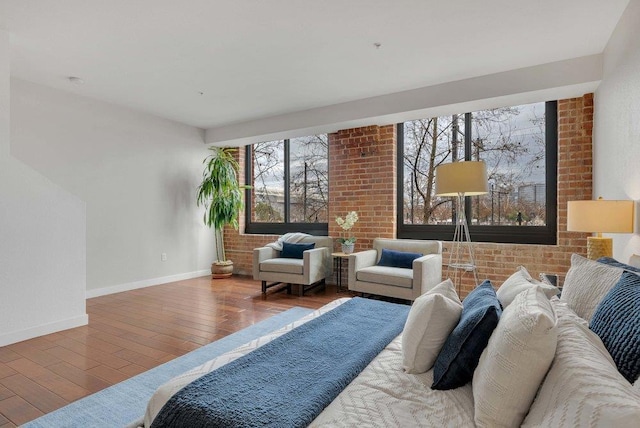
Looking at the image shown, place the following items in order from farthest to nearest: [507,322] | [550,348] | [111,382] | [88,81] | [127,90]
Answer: [127,90], [88,81], [111,382], [507,322], [550,348]

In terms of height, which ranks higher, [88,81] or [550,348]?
[88,81]

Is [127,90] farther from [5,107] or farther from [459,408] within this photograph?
[459,408]

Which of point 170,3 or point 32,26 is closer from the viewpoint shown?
point 170,3

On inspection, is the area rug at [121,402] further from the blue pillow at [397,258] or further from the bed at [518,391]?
the blue pillow at [397,258]

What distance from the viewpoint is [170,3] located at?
8.23ft

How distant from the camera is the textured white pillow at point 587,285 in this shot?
145 cm

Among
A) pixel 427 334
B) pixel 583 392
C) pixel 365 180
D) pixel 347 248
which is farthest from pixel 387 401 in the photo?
pixel 365 180

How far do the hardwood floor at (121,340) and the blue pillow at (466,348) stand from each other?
2.12 meters

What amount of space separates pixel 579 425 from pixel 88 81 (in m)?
4.93

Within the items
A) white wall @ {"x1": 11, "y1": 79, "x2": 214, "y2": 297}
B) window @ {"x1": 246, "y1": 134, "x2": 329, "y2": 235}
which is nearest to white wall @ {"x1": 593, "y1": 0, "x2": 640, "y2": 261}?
window @ {"x1": 246, "y1": 134, "x2": 329, "y2": 235}

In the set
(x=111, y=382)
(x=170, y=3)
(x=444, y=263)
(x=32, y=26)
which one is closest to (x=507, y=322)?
(x=111, y=382)

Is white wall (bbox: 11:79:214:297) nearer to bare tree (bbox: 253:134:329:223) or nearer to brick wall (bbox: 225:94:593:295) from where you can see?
brick wall (bbox: 225:94:593:295)

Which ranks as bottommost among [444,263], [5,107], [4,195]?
[444,263]

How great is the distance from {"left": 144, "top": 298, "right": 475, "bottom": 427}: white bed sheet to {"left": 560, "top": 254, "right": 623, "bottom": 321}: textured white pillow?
2.27ft
